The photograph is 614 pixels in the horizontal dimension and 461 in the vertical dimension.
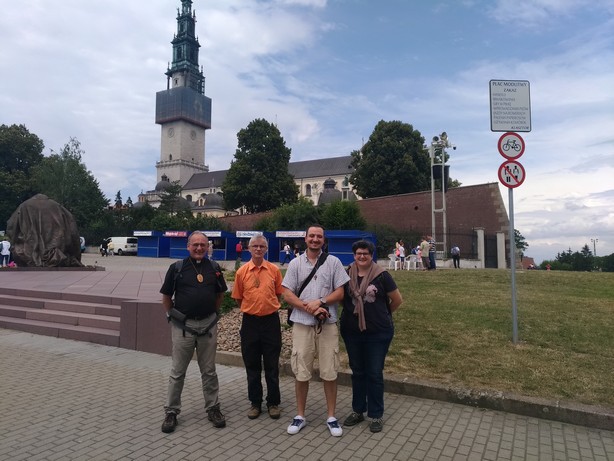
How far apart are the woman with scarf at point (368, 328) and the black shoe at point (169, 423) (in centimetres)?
169

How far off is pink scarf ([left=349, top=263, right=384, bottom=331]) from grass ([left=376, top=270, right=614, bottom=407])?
171 cm

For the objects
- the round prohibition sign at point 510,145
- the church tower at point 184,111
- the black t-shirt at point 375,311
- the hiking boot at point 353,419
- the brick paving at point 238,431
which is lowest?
the brick paving at point 238,431

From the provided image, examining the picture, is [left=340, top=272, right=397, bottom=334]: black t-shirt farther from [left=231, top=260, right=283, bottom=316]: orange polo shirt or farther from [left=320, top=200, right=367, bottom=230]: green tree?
[left=320, top=200, right=367, bottom=230]: green tree

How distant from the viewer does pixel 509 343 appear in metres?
6.93

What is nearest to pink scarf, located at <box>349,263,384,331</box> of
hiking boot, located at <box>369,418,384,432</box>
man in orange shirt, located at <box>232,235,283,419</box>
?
man in orange shirt, located at <box>232,235,283,419</box>

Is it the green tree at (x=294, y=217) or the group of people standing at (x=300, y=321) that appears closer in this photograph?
the group of people standing at (x=300, y=321)

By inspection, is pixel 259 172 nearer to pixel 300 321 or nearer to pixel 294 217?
pixel 294 217

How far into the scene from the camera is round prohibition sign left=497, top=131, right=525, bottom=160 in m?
7.29

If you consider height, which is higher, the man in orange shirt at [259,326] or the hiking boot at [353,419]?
the man in orange shirt at [259,326]

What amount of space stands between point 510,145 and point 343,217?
100.0 feet

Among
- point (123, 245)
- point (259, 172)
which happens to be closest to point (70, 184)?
point (123, 245)

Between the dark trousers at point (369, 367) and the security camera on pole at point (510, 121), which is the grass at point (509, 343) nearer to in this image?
the dark trousers at point (369, 367)

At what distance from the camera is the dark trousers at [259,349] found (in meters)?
4.77

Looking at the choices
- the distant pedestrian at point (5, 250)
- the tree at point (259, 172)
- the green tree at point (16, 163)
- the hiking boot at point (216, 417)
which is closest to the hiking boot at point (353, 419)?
the hiking boot at point (216, 417)
